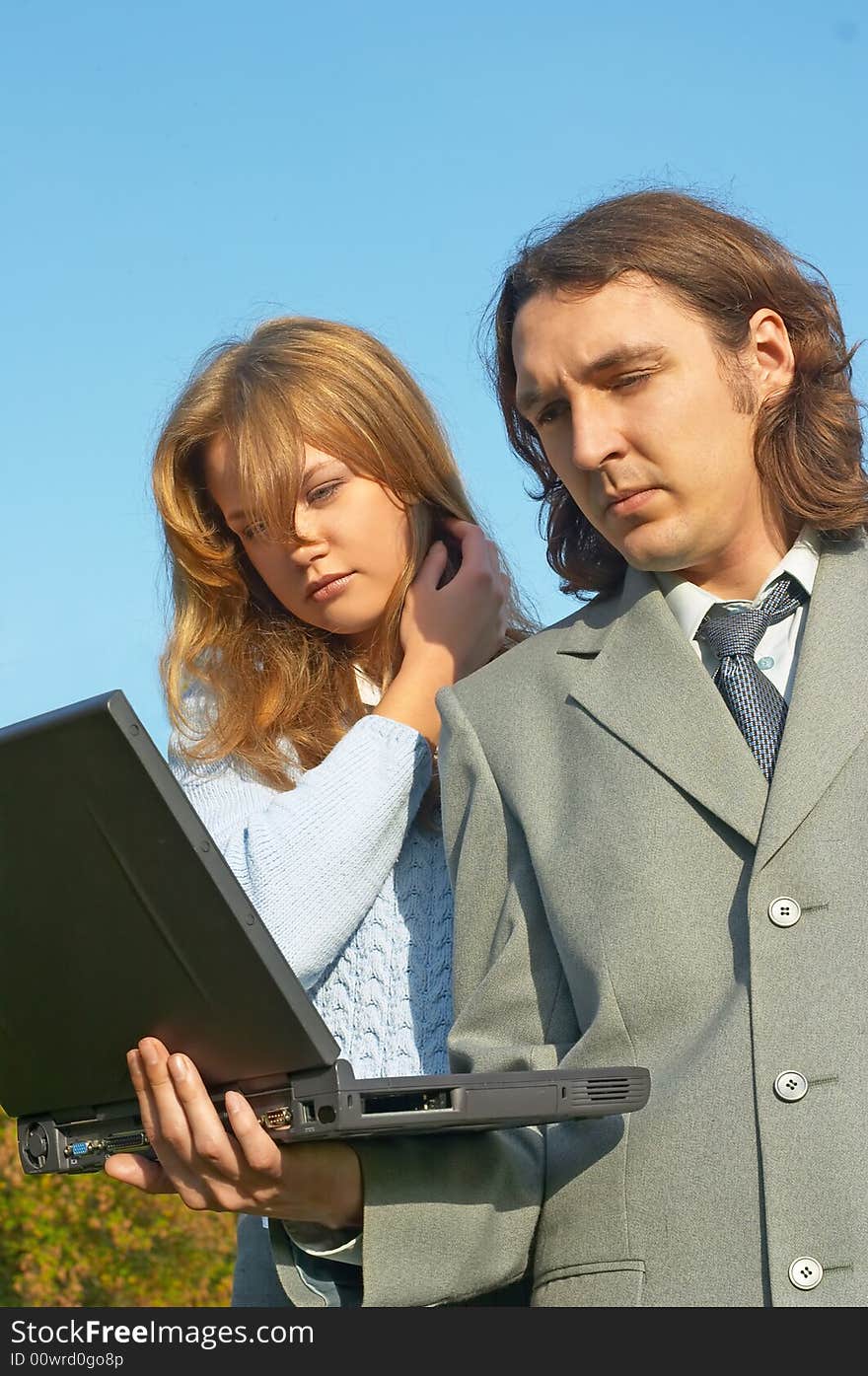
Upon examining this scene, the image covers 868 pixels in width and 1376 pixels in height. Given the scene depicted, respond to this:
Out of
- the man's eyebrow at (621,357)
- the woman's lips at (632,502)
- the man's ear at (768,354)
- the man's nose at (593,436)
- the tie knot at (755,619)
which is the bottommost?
the tie knot at (755,619)

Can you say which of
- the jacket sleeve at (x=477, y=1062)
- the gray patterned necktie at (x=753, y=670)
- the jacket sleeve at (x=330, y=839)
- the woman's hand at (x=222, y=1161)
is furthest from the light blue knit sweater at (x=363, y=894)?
the gray patterned necktie at (x=753, y=670)

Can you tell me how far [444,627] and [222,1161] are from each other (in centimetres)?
149

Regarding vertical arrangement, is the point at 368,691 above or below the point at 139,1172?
above

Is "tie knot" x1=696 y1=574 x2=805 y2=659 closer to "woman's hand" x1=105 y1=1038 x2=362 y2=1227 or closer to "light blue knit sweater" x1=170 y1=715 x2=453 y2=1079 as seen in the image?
"light blue knit sweater" x1=170 y1=715 x2=453 y2=1079

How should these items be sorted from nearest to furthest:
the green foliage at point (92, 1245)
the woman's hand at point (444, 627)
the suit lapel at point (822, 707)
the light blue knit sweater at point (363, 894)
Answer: the suit lapel at point (822, 707), the light blue knit sweater at point (363, 894), the woman's hand at point (444, 627), the green foliage at point (92, 1245)

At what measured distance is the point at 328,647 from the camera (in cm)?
375

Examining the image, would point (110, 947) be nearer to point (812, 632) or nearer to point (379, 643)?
point (812, 632)

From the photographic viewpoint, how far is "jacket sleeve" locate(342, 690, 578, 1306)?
8.14 ft

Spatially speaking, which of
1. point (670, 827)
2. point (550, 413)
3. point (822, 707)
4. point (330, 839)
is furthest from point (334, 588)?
point (822, 707)

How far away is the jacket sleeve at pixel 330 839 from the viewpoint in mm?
3107

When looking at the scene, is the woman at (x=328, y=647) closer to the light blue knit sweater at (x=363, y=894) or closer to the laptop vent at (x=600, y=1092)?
the light blue knit sweater at (x=363, y=894)

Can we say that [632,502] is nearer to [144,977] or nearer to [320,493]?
[320,493]

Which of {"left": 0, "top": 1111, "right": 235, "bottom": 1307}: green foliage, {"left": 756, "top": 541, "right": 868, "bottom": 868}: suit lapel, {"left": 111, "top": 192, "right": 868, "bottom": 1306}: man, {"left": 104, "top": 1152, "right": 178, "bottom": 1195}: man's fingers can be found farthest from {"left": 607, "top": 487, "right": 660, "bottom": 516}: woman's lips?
{"left": 0, "top": 1111, "right": 235, "bottom": 1307}: green foliage

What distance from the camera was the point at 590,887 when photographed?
2.61 metres
